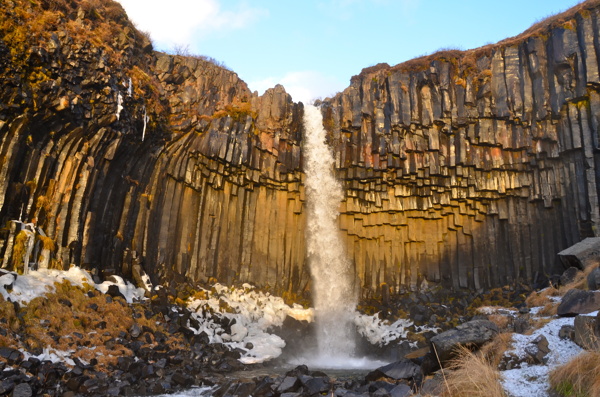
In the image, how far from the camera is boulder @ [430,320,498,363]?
28.2ft

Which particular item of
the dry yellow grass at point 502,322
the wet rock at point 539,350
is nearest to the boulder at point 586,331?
the wet rock at point 539,350

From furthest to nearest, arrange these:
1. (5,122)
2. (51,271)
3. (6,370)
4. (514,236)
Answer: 1. (514,236)
2. (51,271)
3. (5,122)
4. (6,370)

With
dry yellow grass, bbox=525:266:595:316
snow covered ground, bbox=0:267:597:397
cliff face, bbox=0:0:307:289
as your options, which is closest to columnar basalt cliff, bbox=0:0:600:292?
cliff face, bbox=0:0:307:289

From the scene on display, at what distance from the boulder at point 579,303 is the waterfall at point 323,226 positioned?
462 inches

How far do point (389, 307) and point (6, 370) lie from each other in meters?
14.5

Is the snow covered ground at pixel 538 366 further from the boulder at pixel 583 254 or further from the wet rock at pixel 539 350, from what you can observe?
the boulder at pixel 583 254

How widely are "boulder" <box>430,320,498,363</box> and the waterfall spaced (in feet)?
37.7

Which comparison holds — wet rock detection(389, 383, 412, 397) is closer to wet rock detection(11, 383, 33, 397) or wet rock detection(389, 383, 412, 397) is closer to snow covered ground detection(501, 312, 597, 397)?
snow covered ground detection(501, 312, 597, 397)

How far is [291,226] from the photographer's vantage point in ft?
68.9

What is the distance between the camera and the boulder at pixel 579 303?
8.44m

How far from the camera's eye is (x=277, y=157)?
66.6 feet

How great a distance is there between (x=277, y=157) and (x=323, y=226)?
3.79m

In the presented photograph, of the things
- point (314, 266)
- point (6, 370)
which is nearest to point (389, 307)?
point (314, 266)

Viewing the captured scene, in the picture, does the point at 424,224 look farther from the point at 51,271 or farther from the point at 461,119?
the point at 51,271
